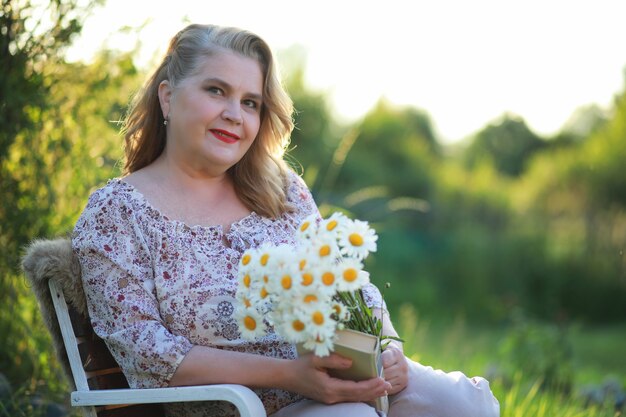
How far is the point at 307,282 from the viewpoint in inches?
69.4

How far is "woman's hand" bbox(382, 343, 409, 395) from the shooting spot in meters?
2.21

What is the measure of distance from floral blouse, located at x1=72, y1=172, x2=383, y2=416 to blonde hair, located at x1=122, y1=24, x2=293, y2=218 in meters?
0.26

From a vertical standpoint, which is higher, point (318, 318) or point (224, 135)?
point (224, 135)

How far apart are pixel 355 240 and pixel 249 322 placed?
0.33 meters

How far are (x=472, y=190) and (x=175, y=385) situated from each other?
11738 millimetres

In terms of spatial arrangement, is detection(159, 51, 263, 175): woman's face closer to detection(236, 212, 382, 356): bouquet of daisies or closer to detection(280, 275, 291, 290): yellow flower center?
detection(236, 212, 382, 356): bouquet of daisies

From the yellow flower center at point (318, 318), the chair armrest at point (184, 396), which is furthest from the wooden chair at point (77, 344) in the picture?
the yellow flower center at point (318, 318)

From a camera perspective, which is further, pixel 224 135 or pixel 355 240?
pixel 224 135

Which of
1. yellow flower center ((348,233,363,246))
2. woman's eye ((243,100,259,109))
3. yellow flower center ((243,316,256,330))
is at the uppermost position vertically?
woman's eye ((243,100,259,109))

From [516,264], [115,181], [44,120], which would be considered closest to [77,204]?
[44,120]

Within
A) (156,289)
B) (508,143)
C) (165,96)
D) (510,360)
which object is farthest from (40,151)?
(508,143)

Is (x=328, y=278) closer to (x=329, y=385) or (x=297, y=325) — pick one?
(x=297, y=325)

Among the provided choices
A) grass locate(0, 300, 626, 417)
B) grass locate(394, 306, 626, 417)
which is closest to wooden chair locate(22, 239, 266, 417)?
grass locate(0, 300, 626, 417)

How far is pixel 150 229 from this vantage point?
226 cm
